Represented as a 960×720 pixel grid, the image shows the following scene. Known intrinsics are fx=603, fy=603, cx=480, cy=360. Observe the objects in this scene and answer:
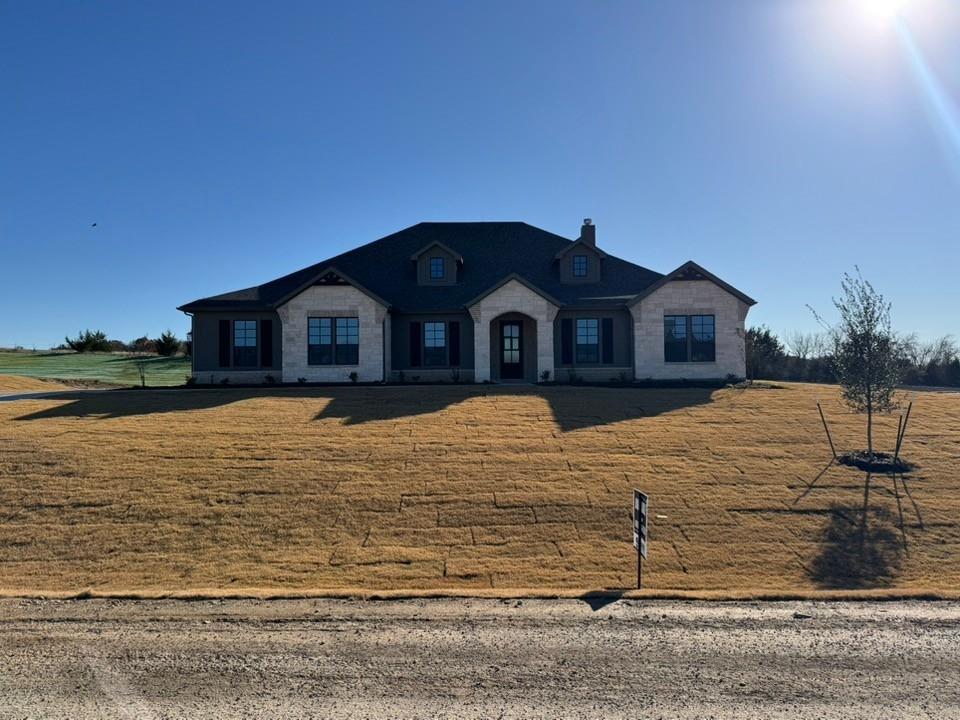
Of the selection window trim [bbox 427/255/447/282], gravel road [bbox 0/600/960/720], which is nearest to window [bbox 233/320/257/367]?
window trim [bbox 427/255/447/282]

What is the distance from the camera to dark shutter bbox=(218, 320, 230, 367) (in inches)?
931

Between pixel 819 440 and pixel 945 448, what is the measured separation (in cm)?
253

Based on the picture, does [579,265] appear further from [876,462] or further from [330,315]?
[876,462]

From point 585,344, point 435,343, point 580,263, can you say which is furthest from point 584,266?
point 435,343

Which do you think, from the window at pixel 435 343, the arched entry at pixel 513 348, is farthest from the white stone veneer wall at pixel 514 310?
the window at pixel 435 343

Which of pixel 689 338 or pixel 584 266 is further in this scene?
pixel 584 266

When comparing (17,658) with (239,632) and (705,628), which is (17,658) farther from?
(705,628)

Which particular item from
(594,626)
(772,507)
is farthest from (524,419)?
(594,626)

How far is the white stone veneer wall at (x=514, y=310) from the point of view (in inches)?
900

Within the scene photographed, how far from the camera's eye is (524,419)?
611 inches

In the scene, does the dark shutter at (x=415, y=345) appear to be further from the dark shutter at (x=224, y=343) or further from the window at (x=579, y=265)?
the dark shutter at (x=224, y=343)

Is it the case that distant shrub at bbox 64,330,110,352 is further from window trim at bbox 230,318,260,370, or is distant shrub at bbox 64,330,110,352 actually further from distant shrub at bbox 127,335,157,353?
window trim at bbox 230,318,260,370

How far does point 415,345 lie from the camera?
24.1 metres

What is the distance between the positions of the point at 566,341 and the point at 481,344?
3.40m
